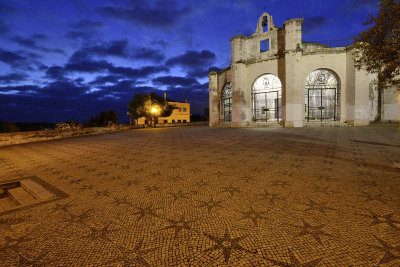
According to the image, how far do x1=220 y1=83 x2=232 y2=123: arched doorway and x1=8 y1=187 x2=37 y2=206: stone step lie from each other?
2201cm

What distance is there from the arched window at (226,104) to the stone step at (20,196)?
21965 mm

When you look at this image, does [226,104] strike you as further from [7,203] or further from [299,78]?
[7,203]

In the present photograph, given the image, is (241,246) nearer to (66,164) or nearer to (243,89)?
(66,164)

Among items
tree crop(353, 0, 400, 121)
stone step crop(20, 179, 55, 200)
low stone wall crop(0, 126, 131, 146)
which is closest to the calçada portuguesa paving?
stone step crop(20, 179, 55, 200)

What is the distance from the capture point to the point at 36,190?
3615 mm

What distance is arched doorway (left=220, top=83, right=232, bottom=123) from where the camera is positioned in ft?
80.1

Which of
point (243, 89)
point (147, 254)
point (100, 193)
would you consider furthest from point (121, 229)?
point (243, 89)

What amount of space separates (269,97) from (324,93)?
650cm

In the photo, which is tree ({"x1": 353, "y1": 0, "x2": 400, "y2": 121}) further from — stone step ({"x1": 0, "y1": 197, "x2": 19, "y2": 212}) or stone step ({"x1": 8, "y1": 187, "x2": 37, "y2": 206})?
stone step ({"x1": 0, "y1": 197, "x2": 19, "y2": 212})

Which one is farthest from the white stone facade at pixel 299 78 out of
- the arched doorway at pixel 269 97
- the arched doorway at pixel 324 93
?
the arched doorway at pixel 269 97

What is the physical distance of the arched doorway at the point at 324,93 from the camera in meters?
18.6

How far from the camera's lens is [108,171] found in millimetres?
4758

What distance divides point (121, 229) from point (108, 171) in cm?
289

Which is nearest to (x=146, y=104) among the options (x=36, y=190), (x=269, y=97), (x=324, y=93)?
(x=269, y=97)
